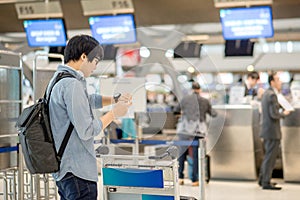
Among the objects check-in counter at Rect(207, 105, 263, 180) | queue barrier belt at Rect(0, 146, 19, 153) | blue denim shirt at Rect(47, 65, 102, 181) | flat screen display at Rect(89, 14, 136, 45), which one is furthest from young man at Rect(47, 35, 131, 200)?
flat screen display at Rect(89, 14, 136, 45)

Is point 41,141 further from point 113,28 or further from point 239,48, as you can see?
point 239,48

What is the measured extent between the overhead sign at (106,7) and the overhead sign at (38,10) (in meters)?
0.51

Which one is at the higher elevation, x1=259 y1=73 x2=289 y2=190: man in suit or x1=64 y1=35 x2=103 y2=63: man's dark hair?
x1=64 y1=35 x2=103 y2=63: man's dark hair

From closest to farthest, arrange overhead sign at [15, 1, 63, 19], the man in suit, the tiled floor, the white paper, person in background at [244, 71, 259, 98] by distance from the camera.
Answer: the tiled floor
the man in suit
the white paper
person in background at [244, 71, 259, 98]
overhead sign at [15, 1, 63, 19]

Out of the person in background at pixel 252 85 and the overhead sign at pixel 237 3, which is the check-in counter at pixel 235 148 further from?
the overhead sign at pixel 237 3

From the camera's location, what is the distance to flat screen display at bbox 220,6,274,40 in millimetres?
8491

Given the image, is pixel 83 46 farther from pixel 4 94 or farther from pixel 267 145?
pixel 267 145

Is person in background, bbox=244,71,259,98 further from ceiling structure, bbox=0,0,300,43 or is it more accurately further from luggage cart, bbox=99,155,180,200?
luggage cart, bbox=99,155,180,200

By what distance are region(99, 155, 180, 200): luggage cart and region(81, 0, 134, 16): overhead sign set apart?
5715 mm

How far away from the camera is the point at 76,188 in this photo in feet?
8.91

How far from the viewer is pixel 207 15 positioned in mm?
9234

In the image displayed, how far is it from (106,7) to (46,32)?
137 cm

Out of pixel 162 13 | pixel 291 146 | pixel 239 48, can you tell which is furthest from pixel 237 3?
pixel 239 48

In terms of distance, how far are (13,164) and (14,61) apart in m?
1.14
